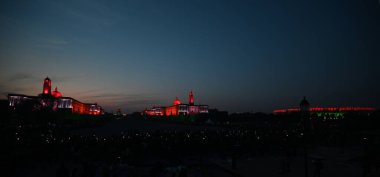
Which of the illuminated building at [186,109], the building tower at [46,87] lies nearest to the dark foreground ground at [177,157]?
the building tower at [46,87]

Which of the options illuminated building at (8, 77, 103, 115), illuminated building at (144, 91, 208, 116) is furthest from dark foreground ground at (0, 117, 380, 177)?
illuminated building at (144, 91, 208, 116)

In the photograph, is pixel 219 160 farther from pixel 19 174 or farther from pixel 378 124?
pixel 378 124

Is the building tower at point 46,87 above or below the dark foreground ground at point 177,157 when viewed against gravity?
above

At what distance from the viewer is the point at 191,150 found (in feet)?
66.8

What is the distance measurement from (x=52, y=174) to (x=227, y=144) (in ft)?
40.8

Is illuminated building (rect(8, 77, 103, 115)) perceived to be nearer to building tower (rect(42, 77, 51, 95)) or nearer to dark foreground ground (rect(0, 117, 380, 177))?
building tower (rect(42, 77, 51, 95))

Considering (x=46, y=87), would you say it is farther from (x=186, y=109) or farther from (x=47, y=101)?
(x=186, y=109)

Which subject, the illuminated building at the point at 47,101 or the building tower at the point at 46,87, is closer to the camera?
the illuminated building at the point at 47,101

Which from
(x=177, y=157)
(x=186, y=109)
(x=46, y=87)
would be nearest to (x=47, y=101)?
(x=46, y=87)

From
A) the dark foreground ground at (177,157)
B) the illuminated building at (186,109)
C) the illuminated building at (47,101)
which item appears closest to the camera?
the dark foreground ground at (177,157)

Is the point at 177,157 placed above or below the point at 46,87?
below

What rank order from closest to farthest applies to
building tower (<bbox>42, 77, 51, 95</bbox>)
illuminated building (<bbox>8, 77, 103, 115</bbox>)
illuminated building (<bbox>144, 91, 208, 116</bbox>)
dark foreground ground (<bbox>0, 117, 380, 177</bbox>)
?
dark foreground ground (<bbox>0, 117, 380, 177</bbox>), illuminated building (<bbox>8, 77, 103, 115</bbox>), building tower (<bbox>42, 77, 51, 95</bbox>), illuminated building (<bbox>144, 91, 208, 116</bbox>)

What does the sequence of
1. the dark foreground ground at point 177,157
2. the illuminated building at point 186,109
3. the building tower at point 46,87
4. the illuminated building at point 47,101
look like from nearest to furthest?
the dark foreground ground at point 177,157
the illuminated building at point 47,101
the building tower at point 46,87
the illuminated building at point 186,109

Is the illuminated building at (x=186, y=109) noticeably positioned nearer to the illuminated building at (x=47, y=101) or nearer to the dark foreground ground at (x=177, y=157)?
the illuminated building at (x=47, y=101)
